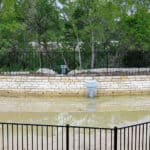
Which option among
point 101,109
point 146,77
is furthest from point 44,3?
point 101,109

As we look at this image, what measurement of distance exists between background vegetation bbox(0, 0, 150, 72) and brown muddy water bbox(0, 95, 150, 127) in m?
3.36

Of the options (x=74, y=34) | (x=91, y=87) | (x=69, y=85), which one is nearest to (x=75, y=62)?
(x=74, y=34)

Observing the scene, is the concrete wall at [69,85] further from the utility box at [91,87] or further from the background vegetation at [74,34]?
the background vegetation at [74,34]

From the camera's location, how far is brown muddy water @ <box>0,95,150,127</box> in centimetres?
1290

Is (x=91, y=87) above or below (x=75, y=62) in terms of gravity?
below

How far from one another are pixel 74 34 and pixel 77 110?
7.02 m

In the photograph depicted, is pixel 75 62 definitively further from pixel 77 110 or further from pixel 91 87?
pixel 77 110

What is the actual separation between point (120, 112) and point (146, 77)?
3.44 m

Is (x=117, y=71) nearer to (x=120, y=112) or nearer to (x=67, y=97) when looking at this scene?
(x=67, y=97)

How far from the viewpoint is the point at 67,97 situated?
16.8m

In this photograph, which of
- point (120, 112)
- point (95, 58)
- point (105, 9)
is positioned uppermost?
point (105, 9)

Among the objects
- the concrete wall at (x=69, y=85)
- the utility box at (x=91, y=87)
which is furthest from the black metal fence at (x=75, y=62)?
the utility box at (x=91, y=87)

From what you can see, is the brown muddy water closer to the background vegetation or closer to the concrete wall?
the concrete wall

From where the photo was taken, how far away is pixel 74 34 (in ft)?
68.2
